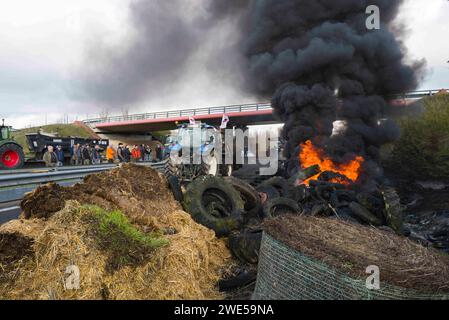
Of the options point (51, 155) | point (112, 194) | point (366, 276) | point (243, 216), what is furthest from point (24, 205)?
point (51, 155)

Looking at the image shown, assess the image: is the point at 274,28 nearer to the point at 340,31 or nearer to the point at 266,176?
the point at 340,31

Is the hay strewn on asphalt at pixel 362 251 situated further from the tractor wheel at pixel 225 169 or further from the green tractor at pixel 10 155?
the green tractor at pixel 10 155

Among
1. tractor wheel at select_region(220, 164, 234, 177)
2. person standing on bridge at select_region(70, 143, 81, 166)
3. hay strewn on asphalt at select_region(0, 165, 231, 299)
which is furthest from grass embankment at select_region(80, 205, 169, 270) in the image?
person standing on bridge at select_region(70, 143, 81, 166)

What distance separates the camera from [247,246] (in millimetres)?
5344

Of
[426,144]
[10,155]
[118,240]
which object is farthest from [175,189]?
[426,144]

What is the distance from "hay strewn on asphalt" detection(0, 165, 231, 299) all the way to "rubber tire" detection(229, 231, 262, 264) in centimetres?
25

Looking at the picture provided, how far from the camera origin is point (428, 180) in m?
15.0

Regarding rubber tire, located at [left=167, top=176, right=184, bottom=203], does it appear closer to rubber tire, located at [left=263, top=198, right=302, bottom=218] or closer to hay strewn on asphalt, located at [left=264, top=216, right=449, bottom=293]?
rubber tire, located at [left=263, top=198, right=302, bottom=218]

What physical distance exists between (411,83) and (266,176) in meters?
10.3

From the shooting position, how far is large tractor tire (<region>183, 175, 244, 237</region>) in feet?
21.2

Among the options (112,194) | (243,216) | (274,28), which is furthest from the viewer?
(274,28)

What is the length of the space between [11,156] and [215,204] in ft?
41.2

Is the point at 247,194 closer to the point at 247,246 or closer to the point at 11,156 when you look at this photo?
the point at 247,246

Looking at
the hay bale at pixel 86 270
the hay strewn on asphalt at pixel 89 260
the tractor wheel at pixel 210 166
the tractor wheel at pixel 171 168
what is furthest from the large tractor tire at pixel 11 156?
A: the hay bale at pixel 86 270
